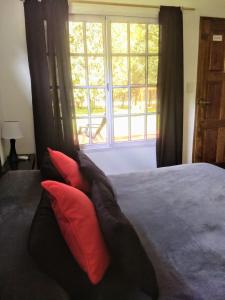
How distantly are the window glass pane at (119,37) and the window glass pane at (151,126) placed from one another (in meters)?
0.90

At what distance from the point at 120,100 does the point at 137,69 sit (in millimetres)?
433

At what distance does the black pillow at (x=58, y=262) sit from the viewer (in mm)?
915

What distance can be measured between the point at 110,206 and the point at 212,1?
3222 millimetres

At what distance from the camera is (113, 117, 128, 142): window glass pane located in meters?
3.24

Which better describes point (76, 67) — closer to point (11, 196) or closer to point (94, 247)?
point (11, 196)

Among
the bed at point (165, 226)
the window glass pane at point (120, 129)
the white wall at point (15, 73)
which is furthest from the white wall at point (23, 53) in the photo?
the bed at point (165, 226)

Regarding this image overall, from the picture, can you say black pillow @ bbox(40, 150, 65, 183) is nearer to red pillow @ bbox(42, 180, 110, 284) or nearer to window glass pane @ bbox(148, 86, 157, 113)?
red pillow @ bbox(42, 180, 110, 284)

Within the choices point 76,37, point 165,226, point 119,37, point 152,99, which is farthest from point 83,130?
point 165,226

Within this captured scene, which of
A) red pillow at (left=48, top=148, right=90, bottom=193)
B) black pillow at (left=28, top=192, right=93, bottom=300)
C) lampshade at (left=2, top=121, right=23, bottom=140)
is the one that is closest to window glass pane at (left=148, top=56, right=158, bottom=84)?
lampshade at (left=2, top=121, right=23, bottom=140)

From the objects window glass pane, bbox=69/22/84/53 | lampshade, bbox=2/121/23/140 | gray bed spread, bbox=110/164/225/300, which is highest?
window glass pane, bbox=69/22/84/53

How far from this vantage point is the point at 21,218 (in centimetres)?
132

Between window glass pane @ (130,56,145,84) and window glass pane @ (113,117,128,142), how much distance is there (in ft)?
1.63

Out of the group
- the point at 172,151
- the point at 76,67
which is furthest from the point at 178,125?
the point at 76,67

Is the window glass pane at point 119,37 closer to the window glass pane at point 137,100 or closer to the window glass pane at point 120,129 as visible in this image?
the window glass pane at point 137,100
